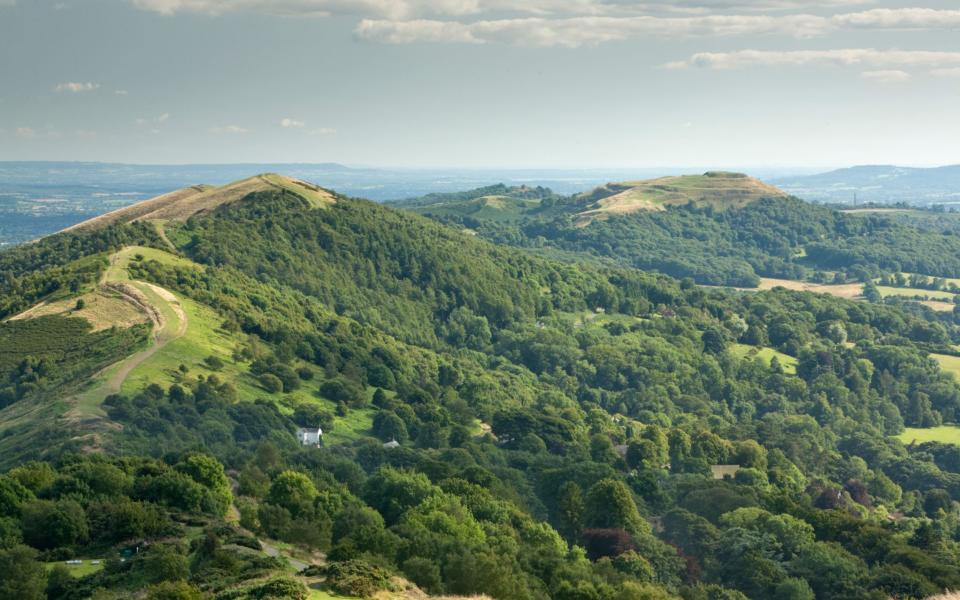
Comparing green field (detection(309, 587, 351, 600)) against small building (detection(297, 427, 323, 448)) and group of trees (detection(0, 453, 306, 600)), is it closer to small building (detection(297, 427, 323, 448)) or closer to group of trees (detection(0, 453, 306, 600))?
group of trees (detection(0, 453, 306, 600))

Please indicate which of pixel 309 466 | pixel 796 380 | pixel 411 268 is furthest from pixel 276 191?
pixel 309 466

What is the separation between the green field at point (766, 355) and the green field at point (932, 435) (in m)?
21.4

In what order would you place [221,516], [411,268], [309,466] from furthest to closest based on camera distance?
1. [411,268]
2. [309,466]
3. [221,516]

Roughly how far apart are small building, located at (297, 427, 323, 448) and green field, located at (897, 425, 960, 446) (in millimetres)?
87489

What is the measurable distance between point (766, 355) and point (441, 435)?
301ft

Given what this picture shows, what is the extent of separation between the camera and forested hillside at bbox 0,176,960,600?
54375 mm

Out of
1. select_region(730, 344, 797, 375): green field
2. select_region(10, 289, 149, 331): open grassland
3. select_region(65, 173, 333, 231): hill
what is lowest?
select_region(730, 344, 797, 375): green field

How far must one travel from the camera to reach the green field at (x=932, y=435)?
148 metres

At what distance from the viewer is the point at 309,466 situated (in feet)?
261

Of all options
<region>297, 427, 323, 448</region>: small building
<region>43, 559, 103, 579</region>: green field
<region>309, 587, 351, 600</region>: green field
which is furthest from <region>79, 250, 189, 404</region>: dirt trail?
<region>309, 587, 351, 600</region>: green field

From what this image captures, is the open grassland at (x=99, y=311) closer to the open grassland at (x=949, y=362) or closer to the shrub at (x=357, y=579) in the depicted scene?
the shrub at (x=357, y=579)

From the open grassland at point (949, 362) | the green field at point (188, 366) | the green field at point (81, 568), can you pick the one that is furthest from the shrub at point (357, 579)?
the open grassland at point (949, 362)

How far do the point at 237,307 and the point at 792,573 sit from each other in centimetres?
7542

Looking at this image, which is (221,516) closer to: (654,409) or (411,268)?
(654,409)
